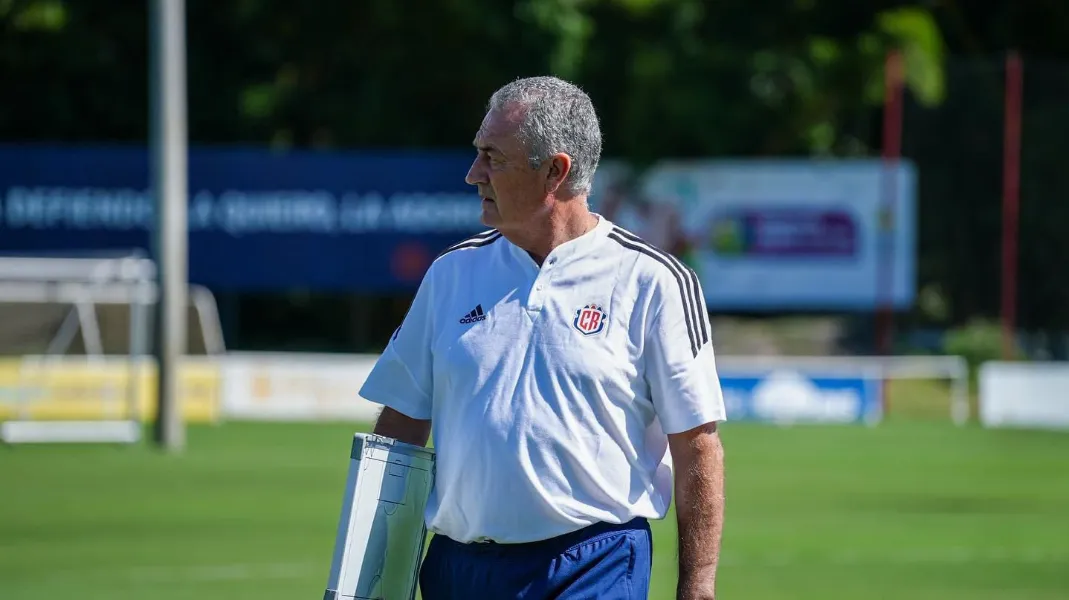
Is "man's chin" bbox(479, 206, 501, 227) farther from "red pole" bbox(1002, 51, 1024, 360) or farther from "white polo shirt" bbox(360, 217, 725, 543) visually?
"red pole" bbox(1002, 51, 1024, 360)

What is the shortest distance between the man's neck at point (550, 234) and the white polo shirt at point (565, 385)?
3 cm

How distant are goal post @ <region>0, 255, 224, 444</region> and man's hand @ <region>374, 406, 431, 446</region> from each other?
16039 mm

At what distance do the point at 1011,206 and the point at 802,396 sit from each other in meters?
4.99

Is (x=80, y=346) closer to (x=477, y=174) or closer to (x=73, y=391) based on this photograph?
(x=73, y=391)

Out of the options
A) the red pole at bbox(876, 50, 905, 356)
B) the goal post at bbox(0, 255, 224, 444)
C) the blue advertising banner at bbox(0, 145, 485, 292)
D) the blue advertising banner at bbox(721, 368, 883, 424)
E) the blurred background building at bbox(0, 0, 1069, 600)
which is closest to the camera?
the blurred background building at bbox(0, 0, 1069, 600)

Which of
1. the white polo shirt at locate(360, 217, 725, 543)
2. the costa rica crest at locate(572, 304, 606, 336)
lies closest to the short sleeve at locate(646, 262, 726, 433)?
the white polo shirt at locate(360, 217, 725, 543)

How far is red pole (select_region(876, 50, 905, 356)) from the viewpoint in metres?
27.1

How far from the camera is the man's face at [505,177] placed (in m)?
4.25

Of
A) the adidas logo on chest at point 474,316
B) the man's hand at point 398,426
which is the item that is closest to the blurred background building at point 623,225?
the man's hand at point 398,426

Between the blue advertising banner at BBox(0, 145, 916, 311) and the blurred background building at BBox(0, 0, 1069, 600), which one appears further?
the blue advertising banner at BBox(0, 145, 916, 311)

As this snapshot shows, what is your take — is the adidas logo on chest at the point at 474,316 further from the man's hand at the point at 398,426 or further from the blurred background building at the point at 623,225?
the blurred background building at the point at 623,225

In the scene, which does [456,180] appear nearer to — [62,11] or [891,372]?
[891,372]

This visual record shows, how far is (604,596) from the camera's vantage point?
4234 millimetres

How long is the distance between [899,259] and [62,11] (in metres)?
17.1
